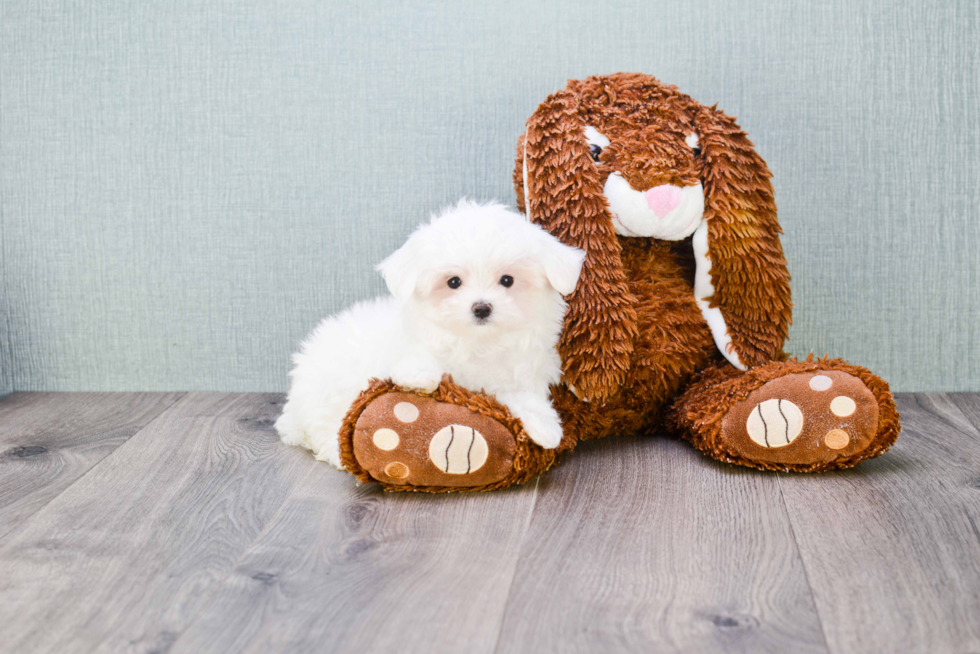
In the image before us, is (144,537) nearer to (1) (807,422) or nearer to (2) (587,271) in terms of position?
(2) (587,271)

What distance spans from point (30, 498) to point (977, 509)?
4.27 ft

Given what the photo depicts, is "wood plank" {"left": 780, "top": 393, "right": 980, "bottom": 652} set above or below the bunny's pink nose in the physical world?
below

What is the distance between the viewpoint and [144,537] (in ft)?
3.37

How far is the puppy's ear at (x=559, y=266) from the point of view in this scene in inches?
45.3

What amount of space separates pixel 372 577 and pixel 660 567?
0.32m

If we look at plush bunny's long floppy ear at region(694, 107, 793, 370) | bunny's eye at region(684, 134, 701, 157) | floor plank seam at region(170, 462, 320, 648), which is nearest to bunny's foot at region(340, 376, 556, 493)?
floor plank seam at region(170, 462, 320, 648)

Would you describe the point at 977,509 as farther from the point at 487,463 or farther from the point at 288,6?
the point at 288,6

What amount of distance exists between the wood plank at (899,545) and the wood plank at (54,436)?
1.01 meters

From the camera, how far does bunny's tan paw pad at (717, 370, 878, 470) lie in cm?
118

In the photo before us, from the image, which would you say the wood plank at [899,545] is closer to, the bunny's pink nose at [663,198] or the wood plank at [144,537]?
the bunny's pink nose at [663,198]

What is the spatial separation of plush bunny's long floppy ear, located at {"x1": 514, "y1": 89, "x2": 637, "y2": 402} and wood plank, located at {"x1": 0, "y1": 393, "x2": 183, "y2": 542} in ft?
2.62

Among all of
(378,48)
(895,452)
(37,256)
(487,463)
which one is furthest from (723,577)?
(37,256)

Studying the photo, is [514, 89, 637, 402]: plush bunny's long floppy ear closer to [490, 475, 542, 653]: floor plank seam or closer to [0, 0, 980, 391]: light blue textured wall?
[490, 475, 542, 653]: floor plank seam

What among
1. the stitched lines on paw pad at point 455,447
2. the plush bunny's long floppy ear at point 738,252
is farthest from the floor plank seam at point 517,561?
the plush bunny's long floppy ear at point 738,252
